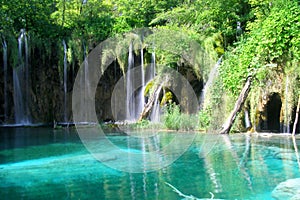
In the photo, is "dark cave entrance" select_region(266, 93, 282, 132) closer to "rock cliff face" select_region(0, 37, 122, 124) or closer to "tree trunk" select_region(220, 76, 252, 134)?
"tree trunk" select_region(220, 76, 252, 134)

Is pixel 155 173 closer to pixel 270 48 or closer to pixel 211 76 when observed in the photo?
pixel 270 48

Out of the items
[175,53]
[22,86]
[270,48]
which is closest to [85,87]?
[22,86]

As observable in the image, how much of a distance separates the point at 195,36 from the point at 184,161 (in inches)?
351

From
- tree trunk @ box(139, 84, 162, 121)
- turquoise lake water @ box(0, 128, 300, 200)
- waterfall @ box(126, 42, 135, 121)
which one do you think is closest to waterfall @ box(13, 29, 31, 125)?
waterfall @ box(126, 42, 135, 121)

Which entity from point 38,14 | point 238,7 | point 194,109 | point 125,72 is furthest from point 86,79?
point 238,7

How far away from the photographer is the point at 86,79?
20.7 m

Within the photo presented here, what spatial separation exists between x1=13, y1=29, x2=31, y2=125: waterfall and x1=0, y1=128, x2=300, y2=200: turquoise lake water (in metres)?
9.53

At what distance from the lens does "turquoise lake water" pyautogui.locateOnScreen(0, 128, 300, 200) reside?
17.2 feet

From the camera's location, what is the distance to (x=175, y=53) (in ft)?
51.1

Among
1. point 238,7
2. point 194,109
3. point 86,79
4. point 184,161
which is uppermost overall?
point 238,7

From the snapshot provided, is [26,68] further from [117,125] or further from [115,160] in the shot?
[115,160]

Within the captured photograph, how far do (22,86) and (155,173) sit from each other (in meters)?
15.0

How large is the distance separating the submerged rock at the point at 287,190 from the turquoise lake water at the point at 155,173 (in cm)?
12

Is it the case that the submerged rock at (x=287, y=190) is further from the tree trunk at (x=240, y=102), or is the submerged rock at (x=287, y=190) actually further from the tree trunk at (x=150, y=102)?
the tree trunk at (x=150, y=102)
